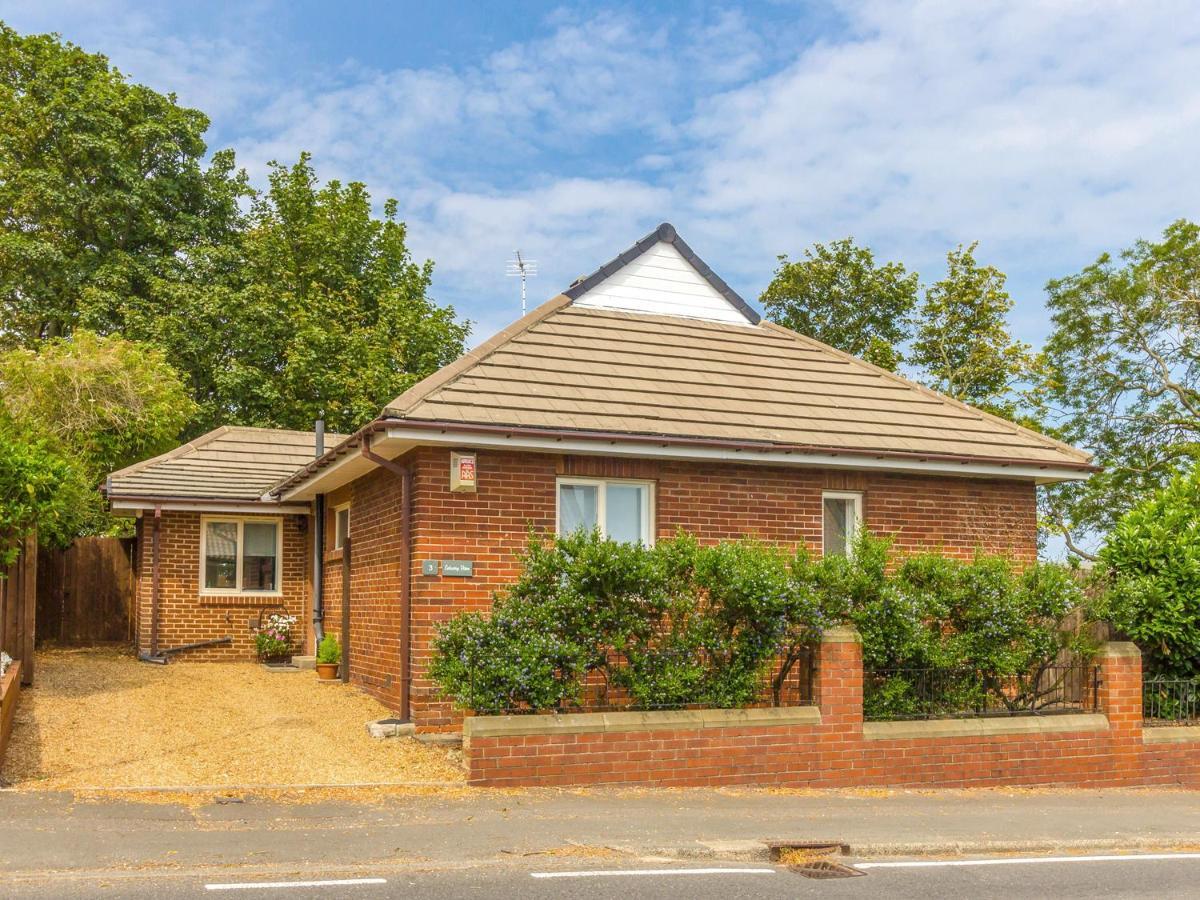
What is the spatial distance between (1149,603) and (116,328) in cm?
2801

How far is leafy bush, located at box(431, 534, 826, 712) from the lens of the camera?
10.8m

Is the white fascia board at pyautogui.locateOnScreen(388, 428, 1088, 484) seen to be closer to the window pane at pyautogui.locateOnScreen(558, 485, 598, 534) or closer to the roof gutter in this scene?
the roof gutter

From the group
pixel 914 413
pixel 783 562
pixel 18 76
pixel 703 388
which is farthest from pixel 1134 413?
pixel 18 76

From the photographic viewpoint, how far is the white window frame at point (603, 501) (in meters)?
13.1

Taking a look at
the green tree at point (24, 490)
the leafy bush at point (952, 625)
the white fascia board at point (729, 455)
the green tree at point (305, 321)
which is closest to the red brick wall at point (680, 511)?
the white fascia board at point (729, 455)

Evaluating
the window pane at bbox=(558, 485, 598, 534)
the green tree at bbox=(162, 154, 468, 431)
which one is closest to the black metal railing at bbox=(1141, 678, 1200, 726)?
the window pane at bbox=(558, 485, 598, 534)

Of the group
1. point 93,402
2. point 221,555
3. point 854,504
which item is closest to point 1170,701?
point 854,504

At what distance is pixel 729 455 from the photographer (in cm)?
1339

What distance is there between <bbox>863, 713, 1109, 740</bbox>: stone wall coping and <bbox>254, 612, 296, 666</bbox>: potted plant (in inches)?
435

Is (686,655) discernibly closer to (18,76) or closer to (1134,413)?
(1134,413)

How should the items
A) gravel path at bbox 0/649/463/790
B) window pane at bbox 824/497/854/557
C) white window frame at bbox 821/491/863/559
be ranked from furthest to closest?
window pane at bbox 824/497/854/557
white window frame at bbox 821/491/863/559
gravel path at bbox 0/649/463/790

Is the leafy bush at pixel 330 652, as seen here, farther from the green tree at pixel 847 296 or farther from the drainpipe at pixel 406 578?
the green tree at pixel 847 296

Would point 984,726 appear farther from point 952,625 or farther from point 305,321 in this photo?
point 305,321

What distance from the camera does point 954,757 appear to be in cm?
1185
